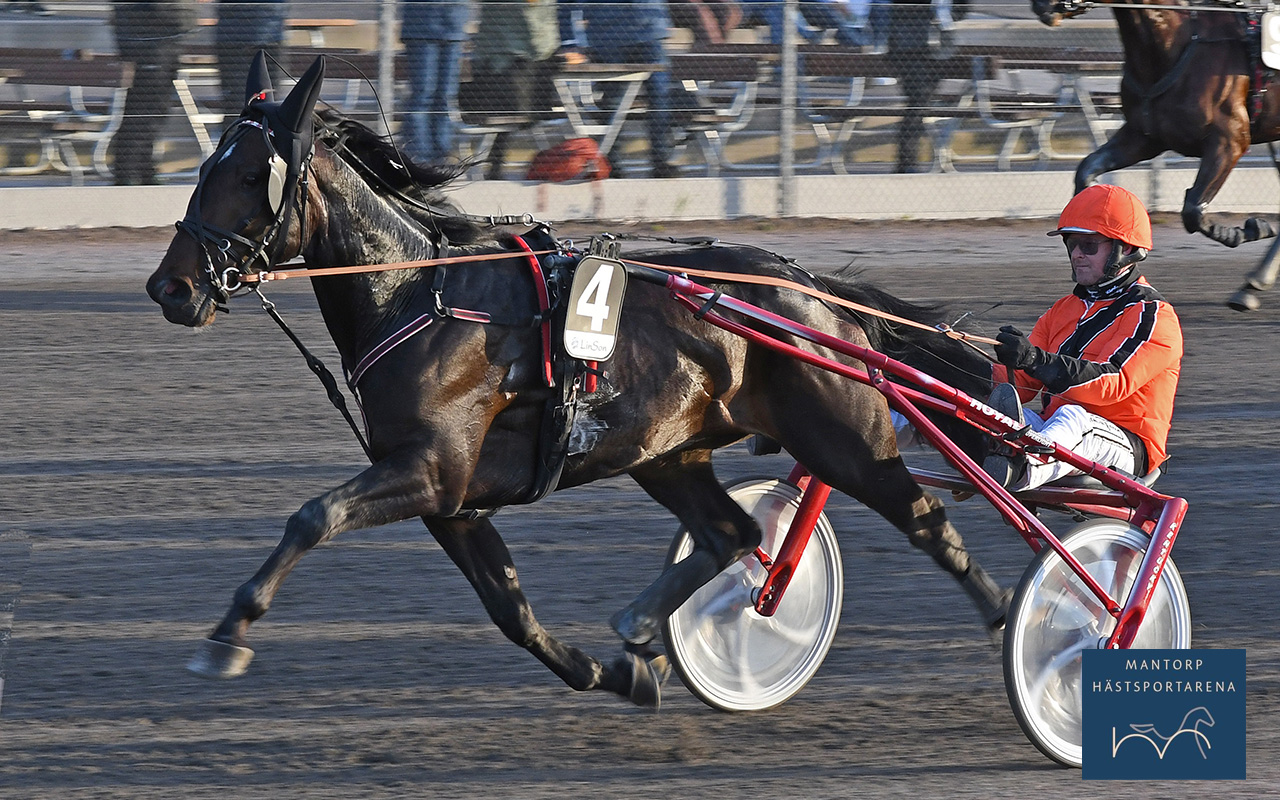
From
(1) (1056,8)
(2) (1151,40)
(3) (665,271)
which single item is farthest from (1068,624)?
(1) (1056,8)

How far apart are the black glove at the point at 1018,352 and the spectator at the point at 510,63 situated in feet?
24.2

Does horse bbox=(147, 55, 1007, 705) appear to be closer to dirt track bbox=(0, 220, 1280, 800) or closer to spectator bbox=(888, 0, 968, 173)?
dirt track bbox=(0, 220, 1280, 800)

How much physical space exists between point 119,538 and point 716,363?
2594mm

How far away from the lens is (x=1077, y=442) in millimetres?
3971

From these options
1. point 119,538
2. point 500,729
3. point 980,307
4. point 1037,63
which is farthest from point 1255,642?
point 1037,63

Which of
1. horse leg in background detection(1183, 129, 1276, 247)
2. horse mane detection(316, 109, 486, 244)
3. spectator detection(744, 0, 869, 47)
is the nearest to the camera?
horse mane detection(316, 109, 486, 244)

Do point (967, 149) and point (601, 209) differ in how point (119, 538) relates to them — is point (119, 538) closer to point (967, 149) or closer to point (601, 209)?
point (601, 209)

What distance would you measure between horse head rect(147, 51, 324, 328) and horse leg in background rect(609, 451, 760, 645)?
118cm

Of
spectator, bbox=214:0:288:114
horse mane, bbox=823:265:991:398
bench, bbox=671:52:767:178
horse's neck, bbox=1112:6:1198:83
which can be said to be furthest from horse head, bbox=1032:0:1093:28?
horse mane, bbox=823:265:991:398

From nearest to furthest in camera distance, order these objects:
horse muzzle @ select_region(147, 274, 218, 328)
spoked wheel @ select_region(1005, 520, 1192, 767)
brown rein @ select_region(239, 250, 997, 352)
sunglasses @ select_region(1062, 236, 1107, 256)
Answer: horse muzzle @ select_region(147, 274, 218, 328), brown rein @ select_region(239, 250, 997, 352), spoked wheel @ select_region(1005, 520, 1192, 767), sunglasses @ select_region(1062, 236, 1107, 256)

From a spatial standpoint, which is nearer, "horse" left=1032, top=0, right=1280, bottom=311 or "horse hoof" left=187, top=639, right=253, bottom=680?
"horse hoof" left=187, top=639, right=253, bottom=680

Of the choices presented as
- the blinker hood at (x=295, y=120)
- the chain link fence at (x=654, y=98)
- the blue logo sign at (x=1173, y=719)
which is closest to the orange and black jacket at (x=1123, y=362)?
the blue logo sign at (x=1173, y=719)

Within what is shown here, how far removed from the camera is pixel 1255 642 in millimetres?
4547

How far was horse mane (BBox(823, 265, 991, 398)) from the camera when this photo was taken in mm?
4301
